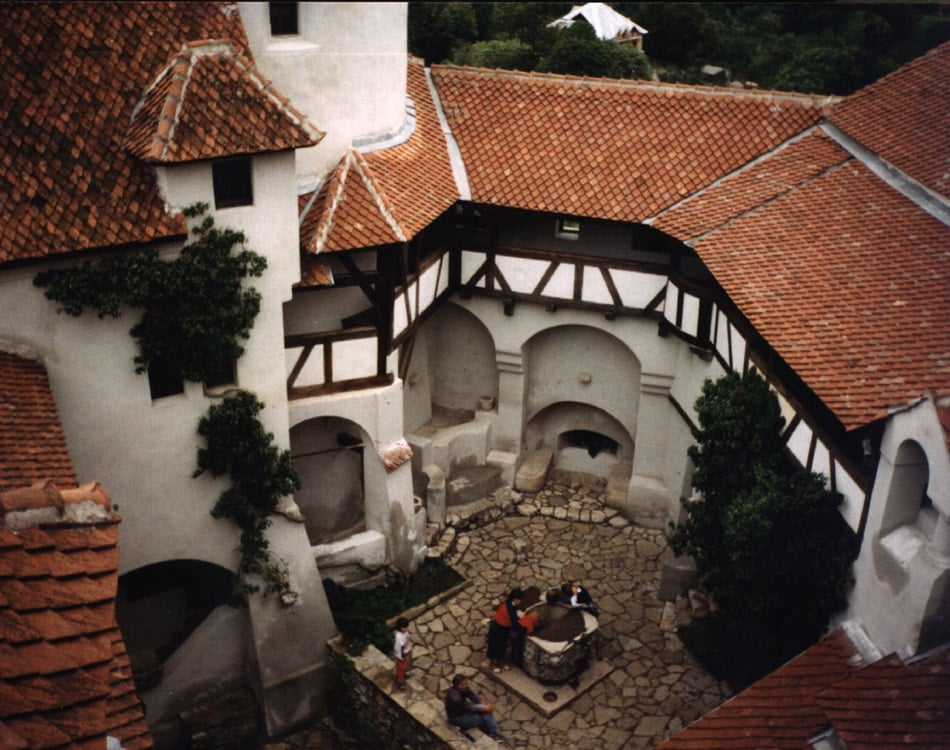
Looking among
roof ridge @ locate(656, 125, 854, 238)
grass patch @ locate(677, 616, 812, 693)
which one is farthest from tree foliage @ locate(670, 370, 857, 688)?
roof ridge @ locate(656, 125, 854, 238)

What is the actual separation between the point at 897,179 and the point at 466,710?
10980 mm

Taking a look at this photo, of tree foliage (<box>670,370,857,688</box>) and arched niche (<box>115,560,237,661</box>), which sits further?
arched niche (<box>115,560,237,661</box>)

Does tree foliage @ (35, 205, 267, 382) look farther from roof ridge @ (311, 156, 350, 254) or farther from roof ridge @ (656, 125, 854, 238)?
roof ridge @ (656, 125, 854, 238)

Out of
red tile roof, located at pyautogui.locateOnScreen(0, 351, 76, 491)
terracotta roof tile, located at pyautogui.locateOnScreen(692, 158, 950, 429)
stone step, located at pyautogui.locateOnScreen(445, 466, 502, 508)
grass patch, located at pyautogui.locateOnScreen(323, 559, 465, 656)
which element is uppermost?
terracotta roof tile, located at pyautogui.locateOnScreen(692, 158, 950, 429)

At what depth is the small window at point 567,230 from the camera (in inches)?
848

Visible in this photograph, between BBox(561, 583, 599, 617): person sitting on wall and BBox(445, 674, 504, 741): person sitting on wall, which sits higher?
BBox(561, 583, 599, 617): person sitting on wall

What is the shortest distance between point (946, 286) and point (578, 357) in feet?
30.9

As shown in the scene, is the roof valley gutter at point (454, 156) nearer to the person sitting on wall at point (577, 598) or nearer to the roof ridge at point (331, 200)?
the roof ridge at point (331, 200)

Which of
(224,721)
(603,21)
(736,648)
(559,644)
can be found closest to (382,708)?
(559,644)

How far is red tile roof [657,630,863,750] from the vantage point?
12.2m

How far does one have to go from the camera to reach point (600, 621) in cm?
1994

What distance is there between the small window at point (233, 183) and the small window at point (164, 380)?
101 inches

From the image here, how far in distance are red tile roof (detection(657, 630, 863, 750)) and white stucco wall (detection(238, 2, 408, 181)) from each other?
1076 centimetres

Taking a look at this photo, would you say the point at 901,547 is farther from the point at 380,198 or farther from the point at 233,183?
the point at 233,183
